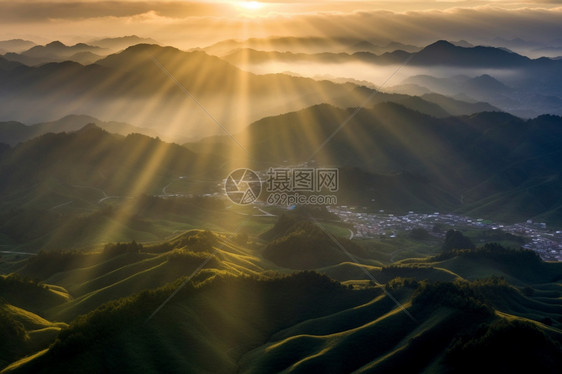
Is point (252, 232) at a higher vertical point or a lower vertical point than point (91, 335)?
lower

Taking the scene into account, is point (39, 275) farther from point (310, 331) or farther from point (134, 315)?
point (310, 331)

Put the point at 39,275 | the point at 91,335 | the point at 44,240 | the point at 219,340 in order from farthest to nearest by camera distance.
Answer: the point at 44,240 < the point at 39,275 < the point at 219,340 < the point at 91,335

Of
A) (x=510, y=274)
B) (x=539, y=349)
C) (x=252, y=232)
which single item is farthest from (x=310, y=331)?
(x=252, y=232)

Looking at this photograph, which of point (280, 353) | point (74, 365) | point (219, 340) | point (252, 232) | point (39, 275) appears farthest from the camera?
point (252, 232)

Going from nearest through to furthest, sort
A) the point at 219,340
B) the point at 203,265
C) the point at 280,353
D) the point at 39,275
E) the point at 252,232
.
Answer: the point at 280,353 < the point at 219,340 < the point at 203,265 < the point at 39,275 < the point at 252,232

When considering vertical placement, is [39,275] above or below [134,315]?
below

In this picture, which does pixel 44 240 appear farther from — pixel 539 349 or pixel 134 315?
pixel 539 349

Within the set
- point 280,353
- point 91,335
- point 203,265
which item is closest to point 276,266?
point 203,265

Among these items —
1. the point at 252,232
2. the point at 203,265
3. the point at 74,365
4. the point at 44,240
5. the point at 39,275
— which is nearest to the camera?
the point at 74,365

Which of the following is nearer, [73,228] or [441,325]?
[441,325]
